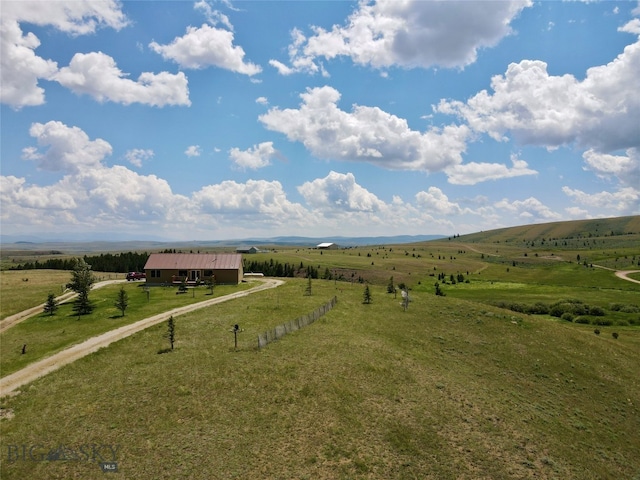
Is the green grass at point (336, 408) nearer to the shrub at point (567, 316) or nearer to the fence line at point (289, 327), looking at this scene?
the fence line at point (289, 327)

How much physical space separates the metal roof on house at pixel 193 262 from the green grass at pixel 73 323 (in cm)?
1050

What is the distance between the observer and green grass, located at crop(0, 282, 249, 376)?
3784 cm

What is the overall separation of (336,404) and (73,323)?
137 ft

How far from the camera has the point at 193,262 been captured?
8525 centimetres

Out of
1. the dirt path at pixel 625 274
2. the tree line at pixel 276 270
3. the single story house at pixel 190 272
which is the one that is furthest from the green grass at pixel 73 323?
the dirt path at pixel 625 274

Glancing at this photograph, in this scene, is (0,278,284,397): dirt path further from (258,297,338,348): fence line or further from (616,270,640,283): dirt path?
(616,270,640,283): dirt path

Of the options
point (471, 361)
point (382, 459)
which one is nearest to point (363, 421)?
point (382, 459)

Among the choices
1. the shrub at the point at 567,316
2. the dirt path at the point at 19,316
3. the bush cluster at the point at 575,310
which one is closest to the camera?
the dirt path at the point at 19,316

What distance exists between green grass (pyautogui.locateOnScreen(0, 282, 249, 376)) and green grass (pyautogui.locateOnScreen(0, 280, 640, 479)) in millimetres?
7474

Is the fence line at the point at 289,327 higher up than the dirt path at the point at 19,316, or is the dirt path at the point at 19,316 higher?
the fence line at the point at 289,327

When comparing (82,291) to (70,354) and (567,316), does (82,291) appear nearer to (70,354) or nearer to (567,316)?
(70,354)

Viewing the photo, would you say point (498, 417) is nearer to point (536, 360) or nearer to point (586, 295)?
point (536, 360)

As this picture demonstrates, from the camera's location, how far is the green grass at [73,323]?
37.8m

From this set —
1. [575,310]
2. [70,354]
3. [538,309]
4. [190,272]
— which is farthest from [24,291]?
[575,310]
